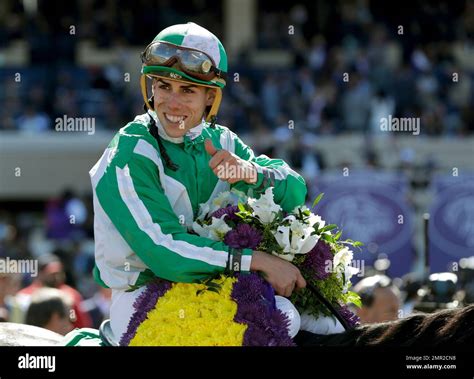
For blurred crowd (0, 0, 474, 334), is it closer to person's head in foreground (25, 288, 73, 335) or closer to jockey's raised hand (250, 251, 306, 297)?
person's head in foreground (25, 288, 73, 335)

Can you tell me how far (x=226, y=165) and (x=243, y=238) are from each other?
27 centimetres

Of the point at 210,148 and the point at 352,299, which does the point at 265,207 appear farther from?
the point at 352,299

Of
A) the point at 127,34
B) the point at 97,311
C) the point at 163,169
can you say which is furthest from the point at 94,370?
the point at 127,34

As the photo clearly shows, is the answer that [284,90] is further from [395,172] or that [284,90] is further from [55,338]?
[55,338]

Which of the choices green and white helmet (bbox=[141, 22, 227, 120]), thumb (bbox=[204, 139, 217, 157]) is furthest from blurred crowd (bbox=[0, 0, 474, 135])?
thumb (bbox=[204, 139, 217, 157])

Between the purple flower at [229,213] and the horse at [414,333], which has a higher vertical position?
the purple flower at [229,213]

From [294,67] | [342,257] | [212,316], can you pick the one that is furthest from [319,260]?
[294,67]

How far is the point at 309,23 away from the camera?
18.3 meters

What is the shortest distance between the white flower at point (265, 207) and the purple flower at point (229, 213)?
0.06 meters

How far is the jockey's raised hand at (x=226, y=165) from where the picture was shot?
397 cm

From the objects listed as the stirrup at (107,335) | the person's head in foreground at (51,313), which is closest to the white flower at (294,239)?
the stirrup at (107,335)

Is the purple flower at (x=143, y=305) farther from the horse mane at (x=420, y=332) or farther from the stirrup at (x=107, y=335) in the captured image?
the horse mane at (x=420, y=332)

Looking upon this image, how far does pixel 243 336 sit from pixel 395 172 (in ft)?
33.0

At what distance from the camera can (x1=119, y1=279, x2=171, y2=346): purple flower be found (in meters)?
4.06
